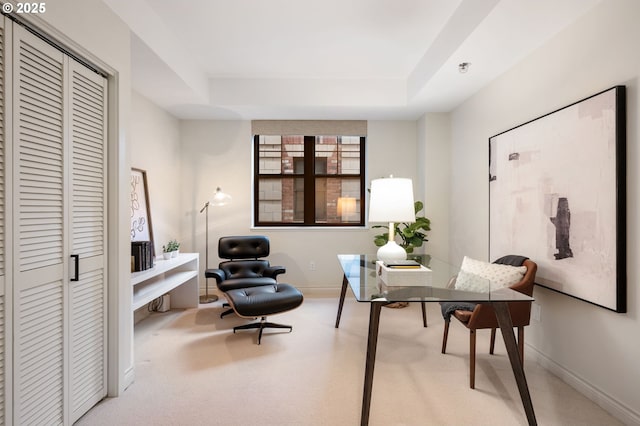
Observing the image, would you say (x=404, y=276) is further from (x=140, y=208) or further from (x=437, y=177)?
(x=140, y=208)

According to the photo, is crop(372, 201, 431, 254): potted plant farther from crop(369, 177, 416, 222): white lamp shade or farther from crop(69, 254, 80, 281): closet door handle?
crop(69, 254, 80, 281): closet door handle

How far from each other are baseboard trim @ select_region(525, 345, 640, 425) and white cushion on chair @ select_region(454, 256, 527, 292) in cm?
66

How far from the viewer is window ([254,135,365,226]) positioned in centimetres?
487

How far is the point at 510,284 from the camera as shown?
94.7 inches

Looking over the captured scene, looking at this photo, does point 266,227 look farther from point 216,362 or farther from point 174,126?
point 216,362

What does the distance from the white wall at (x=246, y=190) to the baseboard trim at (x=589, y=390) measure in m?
2.45

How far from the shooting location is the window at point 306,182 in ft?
16.0

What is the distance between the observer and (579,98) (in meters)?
2.17

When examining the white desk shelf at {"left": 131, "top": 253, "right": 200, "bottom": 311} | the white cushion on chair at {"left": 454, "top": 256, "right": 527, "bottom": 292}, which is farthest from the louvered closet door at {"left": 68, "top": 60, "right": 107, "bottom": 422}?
the white cushion on chair at {"left": 454, "top": 256, "right": 527, "bottom": 292}

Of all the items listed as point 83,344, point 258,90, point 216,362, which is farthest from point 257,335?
point 258,90

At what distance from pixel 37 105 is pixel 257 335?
2.34m

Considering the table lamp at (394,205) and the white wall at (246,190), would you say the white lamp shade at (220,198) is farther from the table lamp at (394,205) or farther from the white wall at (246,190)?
the table lamp at (394,205)

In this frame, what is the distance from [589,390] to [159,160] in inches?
170

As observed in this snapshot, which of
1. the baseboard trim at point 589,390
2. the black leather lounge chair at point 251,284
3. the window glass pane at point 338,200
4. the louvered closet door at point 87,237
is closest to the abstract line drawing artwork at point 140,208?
the black leather lounge chair at point 251,284
